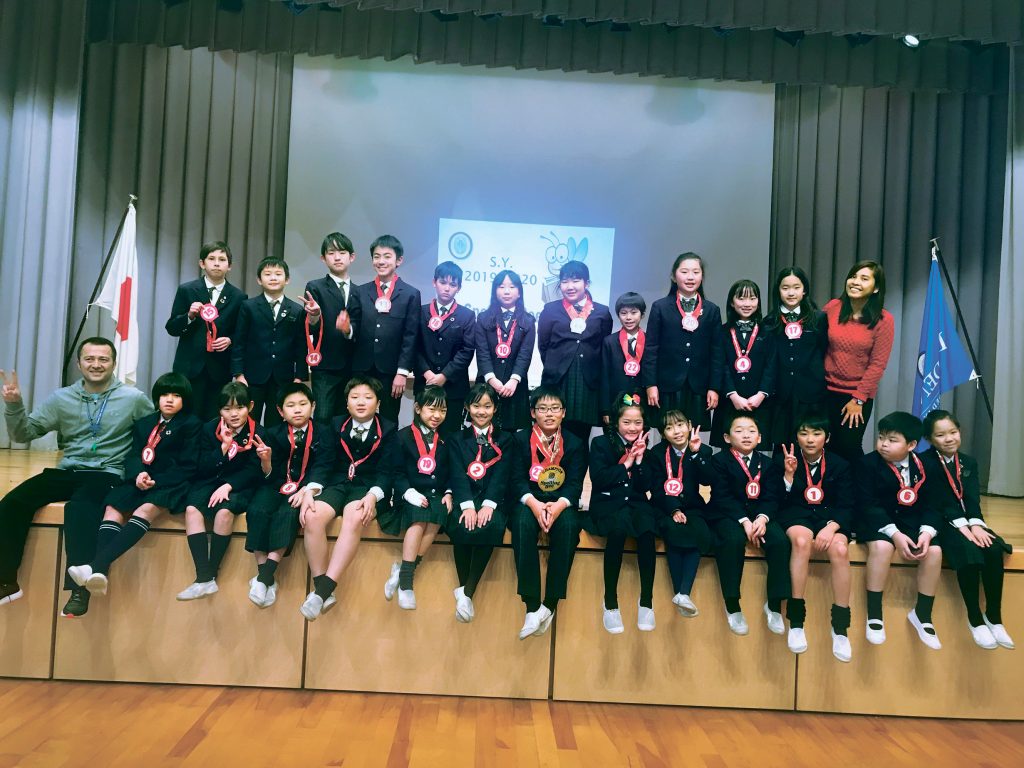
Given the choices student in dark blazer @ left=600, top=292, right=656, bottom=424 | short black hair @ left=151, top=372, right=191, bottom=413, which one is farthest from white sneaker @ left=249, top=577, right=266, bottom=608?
student in dark blazer @ left=600, top=292, right=656, bottom=424

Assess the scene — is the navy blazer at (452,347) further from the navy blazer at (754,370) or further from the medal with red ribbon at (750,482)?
the medal with red ribbon at (750,482)

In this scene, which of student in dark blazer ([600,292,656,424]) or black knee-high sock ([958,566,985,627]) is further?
student in dark blazer ([600,292,656,424])

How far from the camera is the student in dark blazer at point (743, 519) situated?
3.30 m

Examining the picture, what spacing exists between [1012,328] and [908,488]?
4.24 metres

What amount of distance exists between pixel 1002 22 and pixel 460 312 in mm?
4321

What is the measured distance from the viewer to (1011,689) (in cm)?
336

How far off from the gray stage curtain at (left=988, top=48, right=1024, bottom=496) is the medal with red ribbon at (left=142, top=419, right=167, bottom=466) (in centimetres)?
644

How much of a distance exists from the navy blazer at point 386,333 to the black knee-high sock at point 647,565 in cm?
151

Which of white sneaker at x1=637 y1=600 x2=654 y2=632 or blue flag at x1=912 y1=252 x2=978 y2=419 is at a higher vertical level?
blue flag at x1=912 y1=252 x2=978 y2=419

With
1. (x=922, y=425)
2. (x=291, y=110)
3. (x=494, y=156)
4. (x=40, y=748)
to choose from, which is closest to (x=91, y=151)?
(x=291, y=110)

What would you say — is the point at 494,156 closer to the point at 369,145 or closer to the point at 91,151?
the point at 369,145

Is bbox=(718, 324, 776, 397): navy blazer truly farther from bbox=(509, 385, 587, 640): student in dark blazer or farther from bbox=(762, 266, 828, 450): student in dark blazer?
bbox=(509, 385, 587, 640): student in dark blazer

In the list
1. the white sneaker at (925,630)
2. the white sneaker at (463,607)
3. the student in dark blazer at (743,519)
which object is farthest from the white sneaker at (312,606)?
the white sneaker at (925,630)

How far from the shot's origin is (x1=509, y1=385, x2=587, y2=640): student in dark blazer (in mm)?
3270
